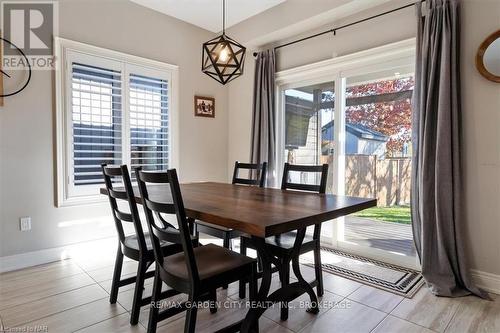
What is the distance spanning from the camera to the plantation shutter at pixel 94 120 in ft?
10.4

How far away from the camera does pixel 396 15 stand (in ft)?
9.34

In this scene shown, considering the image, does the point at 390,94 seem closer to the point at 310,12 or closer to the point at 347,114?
the point at 347,114

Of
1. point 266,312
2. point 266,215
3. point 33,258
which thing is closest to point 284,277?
point 266,312

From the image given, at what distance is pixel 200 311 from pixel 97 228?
189cm

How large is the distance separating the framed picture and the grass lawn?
97.6 inches

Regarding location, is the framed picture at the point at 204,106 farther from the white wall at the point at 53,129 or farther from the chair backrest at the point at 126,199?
the chair backrest at the point at 126,199

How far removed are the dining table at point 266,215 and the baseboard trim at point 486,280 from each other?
130 cm

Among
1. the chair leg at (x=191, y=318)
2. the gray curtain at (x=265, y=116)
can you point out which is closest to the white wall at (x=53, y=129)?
the gray curtain at (x=265, y=116)

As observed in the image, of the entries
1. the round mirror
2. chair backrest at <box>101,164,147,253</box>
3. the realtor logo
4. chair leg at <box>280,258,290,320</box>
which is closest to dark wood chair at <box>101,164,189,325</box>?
chair backrest at <box>101,164,147,253</box>

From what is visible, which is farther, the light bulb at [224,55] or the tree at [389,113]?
the tree at [389,113]

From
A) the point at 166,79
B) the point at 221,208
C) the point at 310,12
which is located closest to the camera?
the point at 221,208

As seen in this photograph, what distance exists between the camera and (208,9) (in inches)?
146

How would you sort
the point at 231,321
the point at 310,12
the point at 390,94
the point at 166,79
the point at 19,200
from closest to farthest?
the point at 231,321
the point at 19,200
the point at 390,94
the point at 310,12
the point at 166,79

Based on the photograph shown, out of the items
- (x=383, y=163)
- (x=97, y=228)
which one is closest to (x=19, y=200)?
(x=97, y=228)
